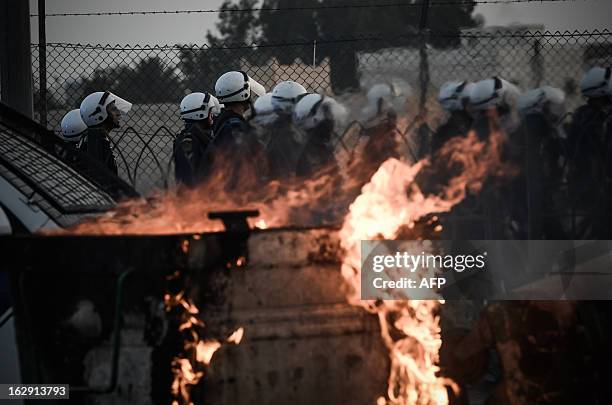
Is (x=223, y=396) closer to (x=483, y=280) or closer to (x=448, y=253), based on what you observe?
(x=448, y=253)

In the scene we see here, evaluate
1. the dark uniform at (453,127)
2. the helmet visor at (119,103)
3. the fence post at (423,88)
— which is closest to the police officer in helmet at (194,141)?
the helmet visor at (119,103)

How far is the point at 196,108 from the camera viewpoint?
30.3ft

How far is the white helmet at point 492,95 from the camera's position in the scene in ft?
29.6

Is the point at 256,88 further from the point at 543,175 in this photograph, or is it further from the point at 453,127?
the point at 543,175

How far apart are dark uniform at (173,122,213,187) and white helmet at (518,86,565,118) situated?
119 inches

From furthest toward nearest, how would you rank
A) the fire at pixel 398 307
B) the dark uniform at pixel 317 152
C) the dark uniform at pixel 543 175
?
the dark uniform at pixel 543 175, the dark uniform at pixel 317 152, the fire at pixel 398 307

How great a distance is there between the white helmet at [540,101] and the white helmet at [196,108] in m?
3.01

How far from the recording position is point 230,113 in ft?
27.9

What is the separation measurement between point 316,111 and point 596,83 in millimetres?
2853

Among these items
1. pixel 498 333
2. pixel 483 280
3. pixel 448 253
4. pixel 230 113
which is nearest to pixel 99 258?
pixel 498 333

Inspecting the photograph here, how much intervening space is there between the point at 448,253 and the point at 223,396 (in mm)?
2218

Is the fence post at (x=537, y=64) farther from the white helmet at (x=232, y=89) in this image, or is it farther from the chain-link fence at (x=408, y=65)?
the white helmet at (x=232, y=89)

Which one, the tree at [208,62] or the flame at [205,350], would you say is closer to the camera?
the flame at [205,350]

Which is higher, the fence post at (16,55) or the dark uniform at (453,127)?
the fence post at (16,55)
